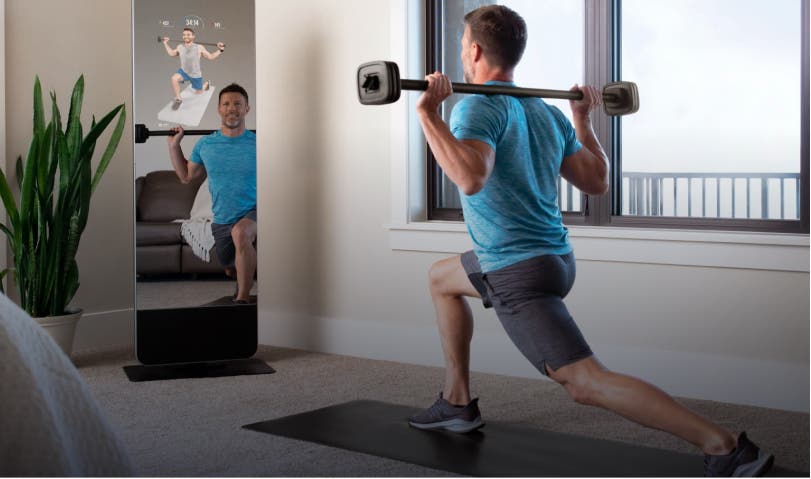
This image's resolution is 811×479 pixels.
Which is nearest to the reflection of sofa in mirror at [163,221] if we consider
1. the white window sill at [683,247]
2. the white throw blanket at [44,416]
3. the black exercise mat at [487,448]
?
the white window sill at [683,247]

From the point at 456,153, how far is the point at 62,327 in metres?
2.33

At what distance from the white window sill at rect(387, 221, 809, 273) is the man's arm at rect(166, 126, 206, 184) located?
3.38ft

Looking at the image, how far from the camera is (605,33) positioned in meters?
3.89

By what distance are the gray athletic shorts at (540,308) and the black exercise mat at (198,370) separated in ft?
5.56

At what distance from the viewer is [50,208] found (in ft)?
13.4

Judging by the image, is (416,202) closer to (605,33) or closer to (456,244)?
(456,244)

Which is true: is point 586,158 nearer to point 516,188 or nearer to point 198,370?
point 516,188

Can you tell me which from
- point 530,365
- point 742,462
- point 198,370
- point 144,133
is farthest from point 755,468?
point 144,133

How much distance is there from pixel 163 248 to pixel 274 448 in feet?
4.99

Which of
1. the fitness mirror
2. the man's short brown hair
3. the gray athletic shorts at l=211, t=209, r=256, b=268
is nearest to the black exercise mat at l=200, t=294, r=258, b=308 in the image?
the fitness mirror

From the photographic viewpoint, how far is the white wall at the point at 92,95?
4426 mm

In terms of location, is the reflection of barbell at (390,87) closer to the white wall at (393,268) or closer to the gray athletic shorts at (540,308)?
the gray athletic shorts at (540,308)

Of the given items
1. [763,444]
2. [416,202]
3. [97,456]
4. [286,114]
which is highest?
[286,114]

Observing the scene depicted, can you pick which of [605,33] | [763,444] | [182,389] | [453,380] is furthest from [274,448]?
[605,33]
